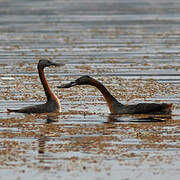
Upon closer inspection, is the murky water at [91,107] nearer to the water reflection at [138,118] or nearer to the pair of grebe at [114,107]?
the water reflection at [138,118]

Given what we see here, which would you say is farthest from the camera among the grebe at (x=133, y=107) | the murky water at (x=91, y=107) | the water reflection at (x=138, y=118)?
the grebe at (x=133, y=107)

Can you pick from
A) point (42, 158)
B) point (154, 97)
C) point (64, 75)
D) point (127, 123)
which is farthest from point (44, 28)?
point (42, 158)

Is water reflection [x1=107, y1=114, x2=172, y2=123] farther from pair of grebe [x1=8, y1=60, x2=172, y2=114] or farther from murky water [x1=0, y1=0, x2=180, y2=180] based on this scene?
pair of grebe [x1=8, y1=60, x2=172, y2=114]

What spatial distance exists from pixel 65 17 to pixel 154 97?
125 feet

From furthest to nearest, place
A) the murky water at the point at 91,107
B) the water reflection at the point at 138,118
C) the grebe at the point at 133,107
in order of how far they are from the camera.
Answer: the grebe at the point at 133,107 < the water reflection at the point at 138,118 < the murky water at the point at 91,107

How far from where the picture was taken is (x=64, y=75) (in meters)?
25.7

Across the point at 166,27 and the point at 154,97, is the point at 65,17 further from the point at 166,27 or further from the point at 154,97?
the point at 154,97

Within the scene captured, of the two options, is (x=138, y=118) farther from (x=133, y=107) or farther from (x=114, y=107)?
(x=114, y=107)

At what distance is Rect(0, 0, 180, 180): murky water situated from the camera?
42.4ft

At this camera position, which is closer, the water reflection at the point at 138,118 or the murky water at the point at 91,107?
the murky water at the point at 91,107

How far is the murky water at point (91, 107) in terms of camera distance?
508 inches

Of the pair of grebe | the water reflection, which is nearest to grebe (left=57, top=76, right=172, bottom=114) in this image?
the pair of grebe

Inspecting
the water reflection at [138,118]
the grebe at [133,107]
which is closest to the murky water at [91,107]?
the water reflection at [138,118]

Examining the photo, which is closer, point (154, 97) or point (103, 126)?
point (103, 126)
